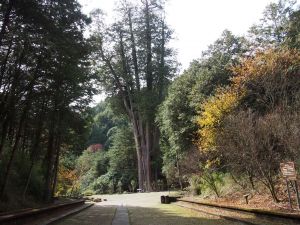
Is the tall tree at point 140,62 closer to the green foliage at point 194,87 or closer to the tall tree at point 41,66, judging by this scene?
the green foliage at point 194,87

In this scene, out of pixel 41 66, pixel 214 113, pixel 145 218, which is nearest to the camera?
pixel 145 218

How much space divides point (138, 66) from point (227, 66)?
19011mm

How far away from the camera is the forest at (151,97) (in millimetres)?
13742

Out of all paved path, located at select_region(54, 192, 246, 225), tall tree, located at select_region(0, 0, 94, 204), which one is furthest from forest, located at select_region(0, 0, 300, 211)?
paved path, located at select_region(54, 192, 246, 225)

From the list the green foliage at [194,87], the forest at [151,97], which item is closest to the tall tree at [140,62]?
the forest at [151,97]

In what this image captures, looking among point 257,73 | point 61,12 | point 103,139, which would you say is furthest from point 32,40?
point 103,139

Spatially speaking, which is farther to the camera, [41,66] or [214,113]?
[214,113]

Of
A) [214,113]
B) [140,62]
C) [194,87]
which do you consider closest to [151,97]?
[140,62]

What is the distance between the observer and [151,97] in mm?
41312

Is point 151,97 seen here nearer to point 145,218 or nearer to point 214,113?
point 214,113

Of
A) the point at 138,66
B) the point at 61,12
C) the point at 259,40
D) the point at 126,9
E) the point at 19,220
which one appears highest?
the point at 126,9

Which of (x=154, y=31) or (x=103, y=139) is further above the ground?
(x=154, y=31)

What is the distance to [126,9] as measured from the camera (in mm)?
43906

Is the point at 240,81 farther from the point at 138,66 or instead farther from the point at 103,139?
the point at 103,139
